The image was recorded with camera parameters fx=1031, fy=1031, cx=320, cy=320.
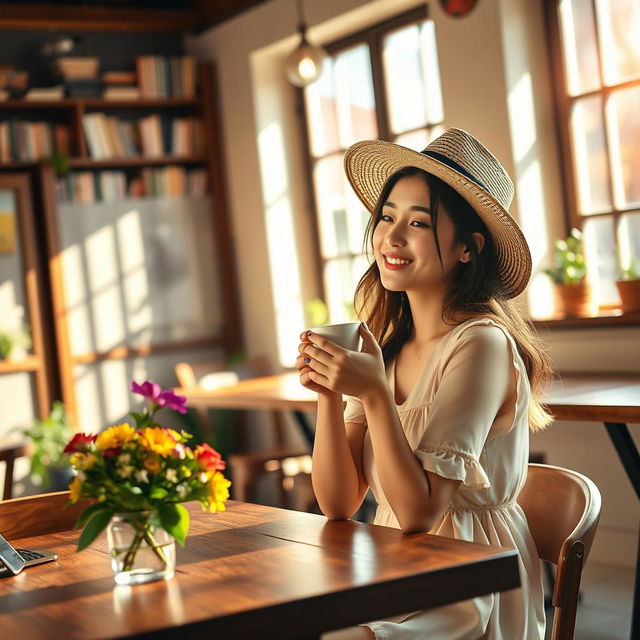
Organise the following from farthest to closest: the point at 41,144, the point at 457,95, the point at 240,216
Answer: the point at 240,216
the point at 41,144
the point at 457,95

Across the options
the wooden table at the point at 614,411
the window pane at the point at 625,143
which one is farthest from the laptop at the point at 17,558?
the window pane at the point at 625,143

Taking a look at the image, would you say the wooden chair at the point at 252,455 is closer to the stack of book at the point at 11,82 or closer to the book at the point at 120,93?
the book at the point at 120,93

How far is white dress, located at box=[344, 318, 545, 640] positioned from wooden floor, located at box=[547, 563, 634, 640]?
5.23ft

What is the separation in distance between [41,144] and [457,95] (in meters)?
2.48

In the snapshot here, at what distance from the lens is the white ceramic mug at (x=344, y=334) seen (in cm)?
164

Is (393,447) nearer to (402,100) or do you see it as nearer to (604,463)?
(604,463)

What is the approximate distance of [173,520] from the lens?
1332 millimetres

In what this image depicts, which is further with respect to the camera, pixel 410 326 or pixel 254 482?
pixel 254 482

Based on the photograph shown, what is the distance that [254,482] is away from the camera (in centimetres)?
475

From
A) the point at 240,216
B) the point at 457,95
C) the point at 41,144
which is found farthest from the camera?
the point at 240,216

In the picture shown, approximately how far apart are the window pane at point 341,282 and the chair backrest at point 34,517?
3.73 meters

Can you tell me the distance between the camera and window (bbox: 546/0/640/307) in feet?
14.0

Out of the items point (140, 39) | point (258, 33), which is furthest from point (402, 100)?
point (140, 39)

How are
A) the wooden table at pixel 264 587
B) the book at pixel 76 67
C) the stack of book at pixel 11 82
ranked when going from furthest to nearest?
the book at pixel 76 67
the stack of book at pixel 11 82
the wooden table at pixel 264 587
